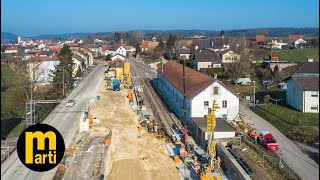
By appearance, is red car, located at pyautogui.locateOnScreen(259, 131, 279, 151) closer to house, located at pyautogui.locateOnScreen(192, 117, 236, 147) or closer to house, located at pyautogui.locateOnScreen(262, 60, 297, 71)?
house, located at pyautogui.locateOnScreen(192, 117, 236, 147)

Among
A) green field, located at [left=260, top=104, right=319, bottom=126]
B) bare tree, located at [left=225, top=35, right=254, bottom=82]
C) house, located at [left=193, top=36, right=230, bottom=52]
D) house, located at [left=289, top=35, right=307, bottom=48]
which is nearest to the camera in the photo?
house, located at [left=289, top=35, right=307, bottom=48]

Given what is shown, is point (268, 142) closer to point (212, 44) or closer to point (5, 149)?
point (5, 149)

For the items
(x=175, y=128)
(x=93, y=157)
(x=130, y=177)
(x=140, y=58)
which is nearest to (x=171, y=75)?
(x=175, y=128)

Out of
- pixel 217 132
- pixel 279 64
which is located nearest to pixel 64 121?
pixel 217 132

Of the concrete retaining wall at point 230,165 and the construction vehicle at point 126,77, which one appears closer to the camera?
the concrete retaining wall at point 230,165

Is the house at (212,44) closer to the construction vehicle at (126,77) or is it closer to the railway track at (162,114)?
the railway track at (162,114)

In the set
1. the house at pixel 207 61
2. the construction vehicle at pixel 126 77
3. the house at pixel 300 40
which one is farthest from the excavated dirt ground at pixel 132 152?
the house at pixel 207 61

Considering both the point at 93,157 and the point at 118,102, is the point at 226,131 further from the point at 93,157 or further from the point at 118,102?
the point at 118,102

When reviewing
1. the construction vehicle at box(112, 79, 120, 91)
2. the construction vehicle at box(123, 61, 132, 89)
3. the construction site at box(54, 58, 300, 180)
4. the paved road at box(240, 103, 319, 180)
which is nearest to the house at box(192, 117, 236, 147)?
the construction site at box(54, 58, 300, 180)
